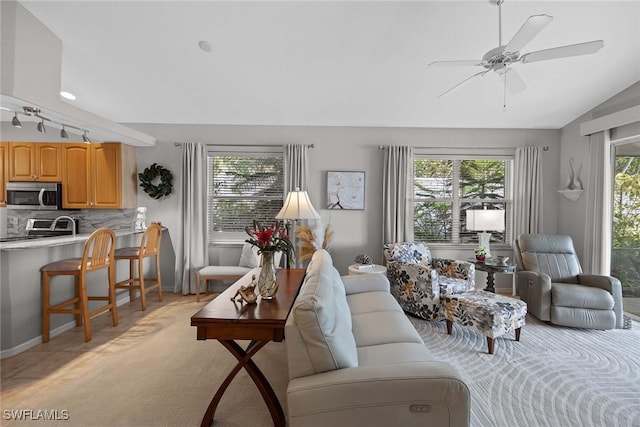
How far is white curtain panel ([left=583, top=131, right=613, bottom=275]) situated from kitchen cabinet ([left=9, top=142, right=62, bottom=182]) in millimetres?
7329

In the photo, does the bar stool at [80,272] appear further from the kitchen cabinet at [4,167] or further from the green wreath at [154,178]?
the kitchen cabinet at [4,167]

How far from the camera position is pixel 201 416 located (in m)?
1.90

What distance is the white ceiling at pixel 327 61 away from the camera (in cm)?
262

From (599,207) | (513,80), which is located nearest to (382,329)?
(513,80)

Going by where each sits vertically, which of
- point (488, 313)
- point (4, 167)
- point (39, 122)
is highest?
point (39, 122)

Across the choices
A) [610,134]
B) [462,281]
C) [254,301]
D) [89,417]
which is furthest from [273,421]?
[610,134]

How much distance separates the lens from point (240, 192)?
4.71 m

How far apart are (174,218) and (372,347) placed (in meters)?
3.86

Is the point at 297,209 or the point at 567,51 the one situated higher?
the point at 567,51

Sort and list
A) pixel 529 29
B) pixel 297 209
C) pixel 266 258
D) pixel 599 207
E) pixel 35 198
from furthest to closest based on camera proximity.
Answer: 1. pixel 35 198
2. pixel 599 207
3. pixel 297 209
4. pixel 266 258
5. pixel 529 29

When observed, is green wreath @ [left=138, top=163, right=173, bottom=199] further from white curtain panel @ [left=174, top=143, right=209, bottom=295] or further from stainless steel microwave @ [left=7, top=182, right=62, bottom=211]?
stainless steel microwave @ [left=7, top=182, right=62, bottom=211]

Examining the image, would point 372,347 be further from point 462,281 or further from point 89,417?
point 462,281

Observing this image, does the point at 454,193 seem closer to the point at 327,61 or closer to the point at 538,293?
the point at 538,293

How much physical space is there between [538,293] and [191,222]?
14.9 feet
